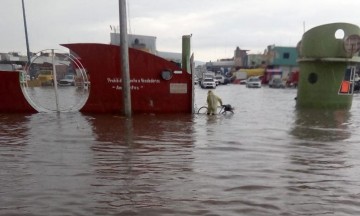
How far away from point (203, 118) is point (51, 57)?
6637 mm

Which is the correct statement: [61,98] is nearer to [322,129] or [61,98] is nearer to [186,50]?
[186,50]

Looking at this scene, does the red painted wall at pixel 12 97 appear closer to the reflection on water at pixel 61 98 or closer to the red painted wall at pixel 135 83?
the reflection on water at pixel 61 98

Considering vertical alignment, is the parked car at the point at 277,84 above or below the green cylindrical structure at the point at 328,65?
below

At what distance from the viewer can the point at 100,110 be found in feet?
53.3

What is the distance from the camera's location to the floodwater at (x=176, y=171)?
4.94 metres

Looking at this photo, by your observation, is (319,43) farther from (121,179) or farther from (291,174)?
(121,179)

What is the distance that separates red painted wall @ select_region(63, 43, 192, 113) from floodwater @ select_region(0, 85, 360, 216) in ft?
13.6

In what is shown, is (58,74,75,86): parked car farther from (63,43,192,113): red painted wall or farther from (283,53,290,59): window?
(283,53,290,59): window

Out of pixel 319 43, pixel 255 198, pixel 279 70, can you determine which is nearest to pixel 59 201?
Result: pixel 255 198

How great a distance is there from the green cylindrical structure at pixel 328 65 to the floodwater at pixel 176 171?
926 centimetres

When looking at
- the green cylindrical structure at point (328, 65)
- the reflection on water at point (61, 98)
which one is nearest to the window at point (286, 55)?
the green cylindrical structure at point (328, 65)

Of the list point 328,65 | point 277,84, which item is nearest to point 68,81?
point 328,65

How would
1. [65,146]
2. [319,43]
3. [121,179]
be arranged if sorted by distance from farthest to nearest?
[319,43] < [65,146] < [121,179]

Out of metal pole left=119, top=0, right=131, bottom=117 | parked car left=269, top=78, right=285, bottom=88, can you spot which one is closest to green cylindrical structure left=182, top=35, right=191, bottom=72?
metal pole left=119, top=0, right=131, bottom=117
